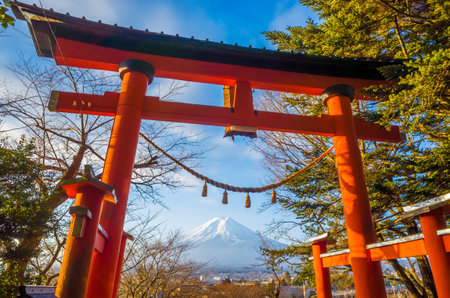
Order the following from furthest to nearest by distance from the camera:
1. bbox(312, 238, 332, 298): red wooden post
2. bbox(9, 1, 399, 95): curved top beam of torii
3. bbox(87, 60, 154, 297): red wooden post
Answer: bbox(312, 238, 332, 298): red wooden post → bbox(9, 1, 399, 95): curved top beam of torii → bbox(87, 60, 154, 297): red wooden post

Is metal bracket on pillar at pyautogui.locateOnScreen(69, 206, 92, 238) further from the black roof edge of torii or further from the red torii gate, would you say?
the black roof edge of torii

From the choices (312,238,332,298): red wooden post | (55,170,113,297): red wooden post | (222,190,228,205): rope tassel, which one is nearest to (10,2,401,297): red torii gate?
(312,238,332,298): red wooden post

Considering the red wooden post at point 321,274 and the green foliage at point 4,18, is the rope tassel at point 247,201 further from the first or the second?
the green foliage at point 4,18

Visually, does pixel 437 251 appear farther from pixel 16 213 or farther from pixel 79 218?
pixel 16 213

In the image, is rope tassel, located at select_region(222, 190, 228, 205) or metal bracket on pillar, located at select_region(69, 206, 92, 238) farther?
rope tassel, located at select_region(222, 190, 228, 205)

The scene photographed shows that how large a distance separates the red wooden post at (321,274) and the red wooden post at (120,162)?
9.80ft

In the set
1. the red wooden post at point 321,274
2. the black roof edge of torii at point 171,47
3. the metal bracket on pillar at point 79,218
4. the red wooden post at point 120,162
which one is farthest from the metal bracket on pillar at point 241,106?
the metal bracket on pillar at point 79,218

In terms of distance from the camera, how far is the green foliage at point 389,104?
12.0 ft

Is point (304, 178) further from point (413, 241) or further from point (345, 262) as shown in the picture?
point (413, 241)

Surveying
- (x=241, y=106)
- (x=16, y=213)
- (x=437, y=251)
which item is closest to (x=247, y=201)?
(x=241, y=106)

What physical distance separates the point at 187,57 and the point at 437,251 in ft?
13.2

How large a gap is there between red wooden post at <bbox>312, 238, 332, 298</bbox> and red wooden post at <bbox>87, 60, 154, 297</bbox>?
9.80 ft

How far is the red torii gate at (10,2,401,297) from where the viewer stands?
11.3 feet

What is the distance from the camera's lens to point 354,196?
393cm
